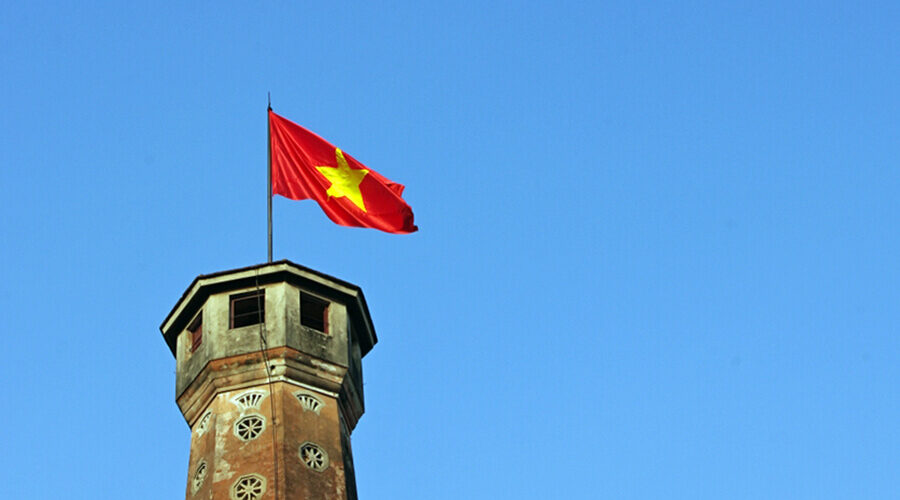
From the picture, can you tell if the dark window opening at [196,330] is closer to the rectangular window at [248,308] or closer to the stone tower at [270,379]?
the stone tower at [270,379]

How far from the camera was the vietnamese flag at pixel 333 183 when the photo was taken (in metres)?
38.7

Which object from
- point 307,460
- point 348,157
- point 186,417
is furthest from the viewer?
point 348,157

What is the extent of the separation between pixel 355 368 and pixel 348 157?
18.4 ft

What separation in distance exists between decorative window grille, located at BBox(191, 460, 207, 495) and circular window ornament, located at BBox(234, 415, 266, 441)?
1.10m

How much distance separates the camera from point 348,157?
39.4 metres

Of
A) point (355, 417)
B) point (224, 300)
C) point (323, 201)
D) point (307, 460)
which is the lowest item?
point (307, 460)

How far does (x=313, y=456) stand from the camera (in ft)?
113

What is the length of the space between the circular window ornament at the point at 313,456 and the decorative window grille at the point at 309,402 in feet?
3.79

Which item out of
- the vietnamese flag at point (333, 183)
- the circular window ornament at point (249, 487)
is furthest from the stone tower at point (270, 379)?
the vietnamese flag at point (333, 183)

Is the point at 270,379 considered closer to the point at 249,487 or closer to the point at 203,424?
the point at 203,424

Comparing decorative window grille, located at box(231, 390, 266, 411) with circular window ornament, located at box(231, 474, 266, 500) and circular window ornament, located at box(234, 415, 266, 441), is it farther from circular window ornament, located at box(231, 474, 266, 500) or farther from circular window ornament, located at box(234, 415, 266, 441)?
circular window ornament, located at box(231, 474, 266, 500)

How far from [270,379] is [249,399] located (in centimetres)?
70

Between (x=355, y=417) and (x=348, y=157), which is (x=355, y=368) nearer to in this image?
(x=355, y=417)

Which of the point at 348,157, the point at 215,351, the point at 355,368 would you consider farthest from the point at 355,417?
the point at 348,157
